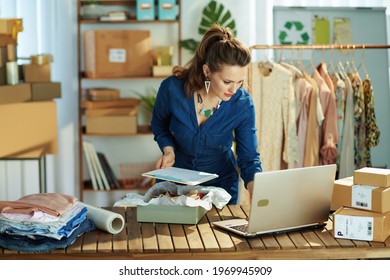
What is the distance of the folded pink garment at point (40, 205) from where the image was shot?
2539mm

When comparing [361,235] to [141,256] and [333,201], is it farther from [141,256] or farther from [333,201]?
[141,256]

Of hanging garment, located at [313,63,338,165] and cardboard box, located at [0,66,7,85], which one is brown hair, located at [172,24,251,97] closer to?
hanging garment, located at [313,63,338,165]

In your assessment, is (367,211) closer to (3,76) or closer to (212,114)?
(212,114)

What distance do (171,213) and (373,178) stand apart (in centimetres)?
76

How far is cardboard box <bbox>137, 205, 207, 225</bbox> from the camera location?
2781mm

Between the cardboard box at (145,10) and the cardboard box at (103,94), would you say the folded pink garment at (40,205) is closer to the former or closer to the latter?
the cardboard box at (103,94)

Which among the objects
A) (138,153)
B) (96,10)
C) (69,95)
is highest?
(96,10)

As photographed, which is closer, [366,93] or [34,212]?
[34,212]

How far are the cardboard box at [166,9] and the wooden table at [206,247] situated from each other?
3.44 m

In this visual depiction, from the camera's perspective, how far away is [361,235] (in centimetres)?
258

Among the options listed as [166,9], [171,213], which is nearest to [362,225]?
[171,213]

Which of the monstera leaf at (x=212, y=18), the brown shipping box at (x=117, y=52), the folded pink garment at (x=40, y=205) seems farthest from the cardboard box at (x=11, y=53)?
the folded pink garment at (x=40, y=205)

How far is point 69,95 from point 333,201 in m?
3.52

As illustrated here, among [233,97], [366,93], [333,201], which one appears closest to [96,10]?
[366,93]
